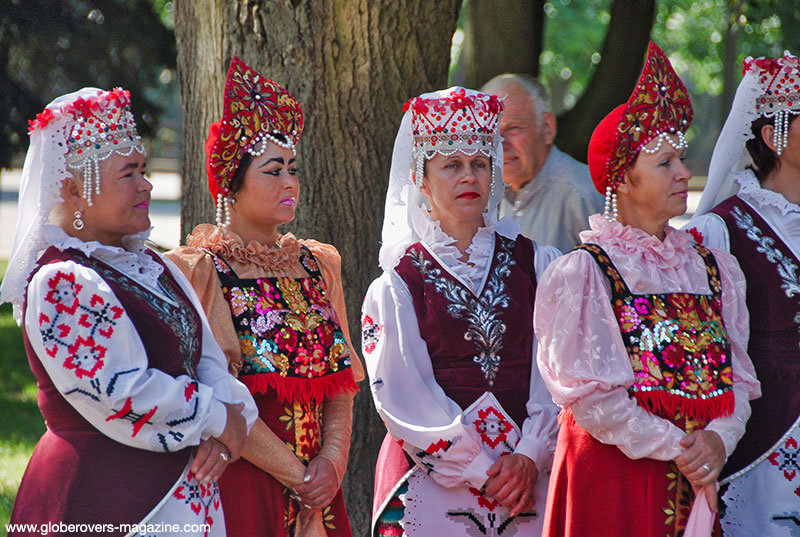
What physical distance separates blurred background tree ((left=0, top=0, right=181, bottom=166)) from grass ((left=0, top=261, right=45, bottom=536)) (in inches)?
77.7

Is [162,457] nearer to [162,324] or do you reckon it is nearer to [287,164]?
[162,324]

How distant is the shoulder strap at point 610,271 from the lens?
303 cm

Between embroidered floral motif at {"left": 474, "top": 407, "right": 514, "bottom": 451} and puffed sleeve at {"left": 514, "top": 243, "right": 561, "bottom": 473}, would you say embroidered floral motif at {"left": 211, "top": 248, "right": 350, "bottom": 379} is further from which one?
puffed sleeve at {"left": 514, "top": 243, "right": 561, "bottom": 473}

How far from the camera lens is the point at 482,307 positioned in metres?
3.37

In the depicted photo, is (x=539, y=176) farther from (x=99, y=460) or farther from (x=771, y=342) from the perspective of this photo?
(x=99, y=460)

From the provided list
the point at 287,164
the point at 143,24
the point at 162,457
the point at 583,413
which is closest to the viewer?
the point at 162,457

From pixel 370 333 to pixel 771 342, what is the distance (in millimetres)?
1394

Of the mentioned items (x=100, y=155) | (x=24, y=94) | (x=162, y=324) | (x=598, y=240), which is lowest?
(x=24, y=94)

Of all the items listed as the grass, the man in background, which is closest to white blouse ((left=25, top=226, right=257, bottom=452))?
the man in background

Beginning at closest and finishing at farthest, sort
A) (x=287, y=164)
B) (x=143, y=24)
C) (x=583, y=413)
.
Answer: (x=583, y=413)
(x=287, y=164)
(x=143, y=24)

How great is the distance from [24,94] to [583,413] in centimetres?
814

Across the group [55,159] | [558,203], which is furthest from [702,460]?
[55,159]

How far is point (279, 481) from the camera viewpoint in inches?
125

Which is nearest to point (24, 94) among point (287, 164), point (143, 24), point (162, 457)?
point (143, 24)
